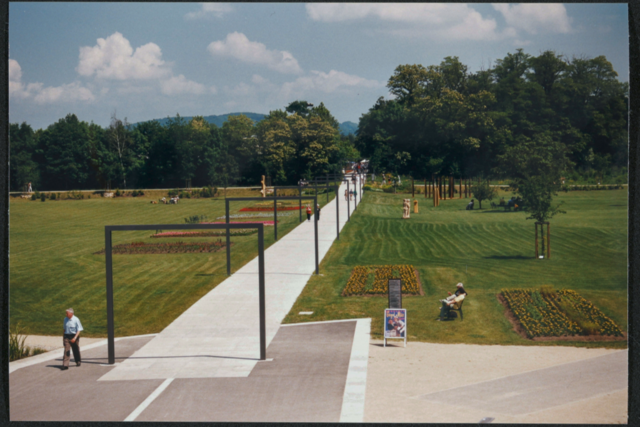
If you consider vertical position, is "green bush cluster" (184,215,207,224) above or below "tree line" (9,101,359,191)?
below

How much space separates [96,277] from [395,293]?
1450 centimetres

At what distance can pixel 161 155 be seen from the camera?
7931 cm

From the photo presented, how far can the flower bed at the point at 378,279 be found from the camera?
20.6 metres

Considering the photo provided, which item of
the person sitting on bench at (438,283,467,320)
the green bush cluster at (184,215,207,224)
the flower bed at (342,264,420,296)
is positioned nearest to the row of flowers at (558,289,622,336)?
the person sitting on bench at (438,283,467,320)

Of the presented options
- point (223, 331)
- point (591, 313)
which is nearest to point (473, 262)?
point (591, 313)

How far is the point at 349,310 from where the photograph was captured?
60.3ft

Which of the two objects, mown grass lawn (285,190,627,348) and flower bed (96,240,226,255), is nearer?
mown grass lawn (285,190,627,348)

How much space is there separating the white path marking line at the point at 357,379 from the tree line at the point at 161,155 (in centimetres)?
6238

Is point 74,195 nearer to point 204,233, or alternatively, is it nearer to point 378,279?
point 204,233

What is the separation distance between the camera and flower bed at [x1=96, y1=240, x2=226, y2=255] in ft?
102

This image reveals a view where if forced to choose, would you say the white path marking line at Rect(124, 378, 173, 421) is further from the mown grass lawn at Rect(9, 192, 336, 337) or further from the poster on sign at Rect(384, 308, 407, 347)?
the poster on sign at Rect(384, 308, 407, 347)

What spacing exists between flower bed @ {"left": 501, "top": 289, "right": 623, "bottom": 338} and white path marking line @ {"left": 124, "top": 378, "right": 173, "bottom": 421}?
9.57m

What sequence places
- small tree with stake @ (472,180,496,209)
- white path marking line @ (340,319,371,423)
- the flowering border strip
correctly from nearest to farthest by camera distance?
white path marking line @ (340,319,371,423), the flowering border strip, small tree with stake @ (472,180,496,209)

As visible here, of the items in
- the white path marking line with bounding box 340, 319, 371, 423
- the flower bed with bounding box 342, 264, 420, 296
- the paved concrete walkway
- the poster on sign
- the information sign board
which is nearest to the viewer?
the white path marking line with bounding box 340, 319, 371, 423
